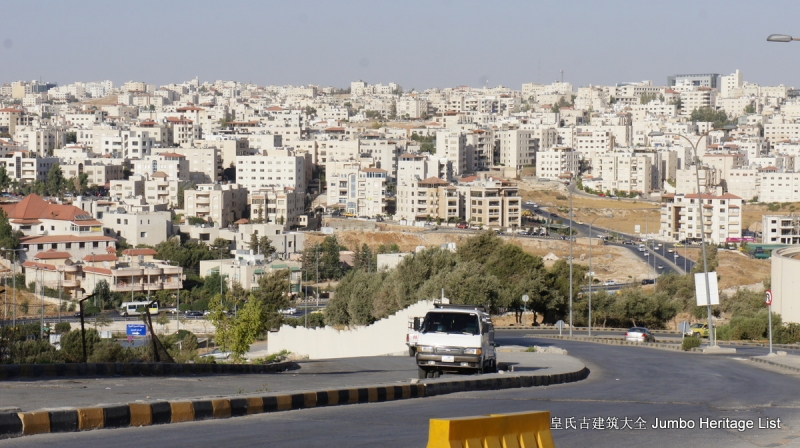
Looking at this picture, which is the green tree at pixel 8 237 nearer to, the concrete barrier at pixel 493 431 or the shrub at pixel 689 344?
the shrub at pixel 689 344

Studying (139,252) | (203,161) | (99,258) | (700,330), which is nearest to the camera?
(700,330)

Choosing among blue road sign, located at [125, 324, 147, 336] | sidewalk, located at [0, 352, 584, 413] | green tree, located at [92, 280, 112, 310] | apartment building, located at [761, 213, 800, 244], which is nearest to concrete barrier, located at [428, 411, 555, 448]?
sidewalk, located at [0, 352, 584, 413]

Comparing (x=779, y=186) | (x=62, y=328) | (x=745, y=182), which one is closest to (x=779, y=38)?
(x=62, y=328)

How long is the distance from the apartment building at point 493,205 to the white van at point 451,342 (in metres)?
100

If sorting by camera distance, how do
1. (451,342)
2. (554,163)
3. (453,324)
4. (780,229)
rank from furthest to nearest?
(554,163)
(780,229)
(453,324)
(451,342)

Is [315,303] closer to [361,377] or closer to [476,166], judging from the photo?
[361,377]

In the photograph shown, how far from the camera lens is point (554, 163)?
162 meters

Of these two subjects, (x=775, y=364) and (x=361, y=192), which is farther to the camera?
(x=361, y=192)

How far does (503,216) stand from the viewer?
11906 cm

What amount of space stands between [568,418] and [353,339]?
23.0 metres

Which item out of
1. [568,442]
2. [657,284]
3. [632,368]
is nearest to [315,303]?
[657,284]

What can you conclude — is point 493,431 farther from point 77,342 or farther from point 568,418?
point 77,342

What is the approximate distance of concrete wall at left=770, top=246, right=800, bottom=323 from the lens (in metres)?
43.9

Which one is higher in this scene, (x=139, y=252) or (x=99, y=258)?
(x=139, y=252)
